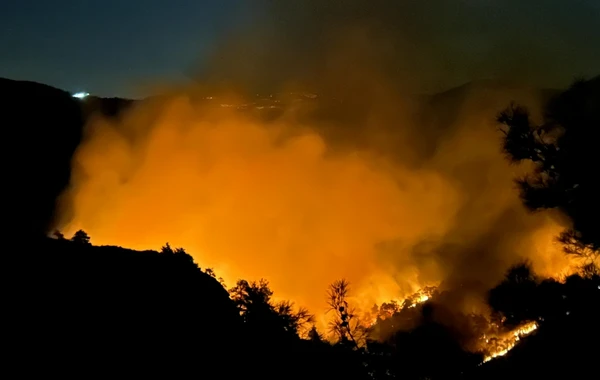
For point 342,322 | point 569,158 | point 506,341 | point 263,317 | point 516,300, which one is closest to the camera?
point 569,158

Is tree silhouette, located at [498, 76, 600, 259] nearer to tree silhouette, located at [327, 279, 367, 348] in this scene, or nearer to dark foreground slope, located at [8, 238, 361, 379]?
tree silhouette, located at [327, 279, 367, 348]

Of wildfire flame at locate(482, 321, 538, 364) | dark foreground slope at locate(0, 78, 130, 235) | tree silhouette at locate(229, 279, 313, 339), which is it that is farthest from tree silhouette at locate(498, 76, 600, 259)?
dark foreground slope at locate(0, 78, 130, 235)

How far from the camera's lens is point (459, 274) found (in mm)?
31312

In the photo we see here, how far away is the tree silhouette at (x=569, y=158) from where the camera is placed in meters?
12.5

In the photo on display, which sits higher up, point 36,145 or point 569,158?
point 36,145

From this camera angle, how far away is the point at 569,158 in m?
12.7

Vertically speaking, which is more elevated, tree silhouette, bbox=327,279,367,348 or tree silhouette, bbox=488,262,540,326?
tree silhouette, bbox=327,279,367,348

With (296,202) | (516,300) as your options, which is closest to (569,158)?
(516,300)

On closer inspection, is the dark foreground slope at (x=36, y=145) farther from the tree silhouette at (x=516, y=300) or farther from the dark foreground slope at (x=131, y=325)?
the tree silhouette at (x=516, y=300)

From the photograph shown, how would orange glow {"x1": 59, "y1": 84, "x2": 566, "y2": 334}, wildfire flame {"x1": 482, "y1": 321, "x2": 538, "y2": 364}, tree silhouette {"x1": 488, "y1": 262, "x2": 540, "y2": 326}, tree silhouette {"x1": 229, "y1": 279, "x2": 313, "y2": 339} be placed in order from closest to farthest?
tree silhouette {"x1": 488, "y1": 262, "x2": 540, "y2": 326} < tree silhouette {"x1": 229, "y1": 279, "x2": 313, "y2": 339} < wildfire flame {"x1": 482, "y1": 321, "x2": 538, "y2": 364} < orange glow {"x1": 59, "y1": 84, "x2": 566, "y2": 334}

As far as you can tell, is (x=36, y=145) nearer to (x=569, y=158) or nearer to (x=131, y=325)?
(x=131, y=325)

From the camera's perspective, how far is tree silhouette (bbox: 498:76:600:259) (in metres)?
12.5

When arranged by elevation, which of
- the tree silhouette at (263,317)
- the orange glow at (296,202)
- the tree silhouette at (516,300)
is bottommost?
the tree silhouette at (516,300)

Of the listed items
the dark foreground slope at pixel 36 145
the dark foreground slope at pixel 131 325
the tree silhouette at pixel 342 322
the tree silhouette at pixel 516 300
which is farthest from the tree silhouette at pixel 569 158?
the dark foreground slope at pixel 36 145
